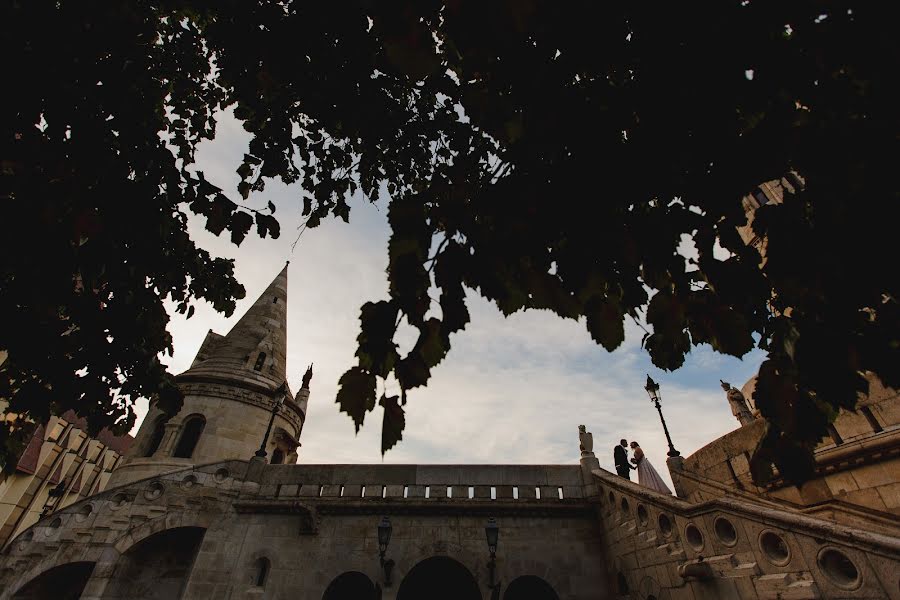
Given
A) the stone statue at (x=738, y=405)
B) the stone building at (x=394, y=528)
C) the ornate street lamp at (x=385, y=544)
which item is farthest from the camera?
the stone statue at (x=738, y=405)

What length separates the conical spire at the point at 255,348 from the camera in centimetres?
1905

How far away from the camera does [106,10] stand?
245 centimetres

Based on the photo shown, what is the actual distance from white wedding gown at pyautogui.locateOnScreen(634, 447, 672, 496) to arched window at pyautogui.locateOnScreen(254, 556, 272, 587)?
10.8m

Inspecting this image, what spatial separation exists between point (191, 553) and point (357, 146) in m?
13.2

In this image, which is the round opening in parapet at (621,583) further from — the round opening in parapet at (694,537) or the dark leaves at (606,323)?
the dark leaves at (606,323)

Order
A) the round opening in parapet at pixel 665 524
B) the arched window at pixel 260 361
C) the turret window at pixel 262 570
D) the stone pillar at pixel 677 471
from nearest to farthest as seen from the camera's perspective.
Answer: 1. the round opening in parapet at pixel 665 524
2. the stone pillar at pixel 677 471
3. the turret window at pixel 262 570
4. the arched window at pixel 260 361

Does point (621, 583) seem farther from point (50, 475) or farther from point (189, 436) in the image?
point (50, 475)

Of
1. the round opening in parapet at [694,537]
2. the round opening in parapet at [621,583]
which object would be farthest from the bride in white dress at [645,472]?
the round opening in parapet at [694,537]

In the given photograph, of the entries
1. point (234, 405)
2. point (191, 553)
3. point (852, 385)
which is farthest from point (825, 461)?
point (234, 405)

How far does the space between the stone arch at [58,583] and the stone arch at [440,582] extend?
8.71m

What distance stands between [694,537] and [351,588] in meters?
9.03

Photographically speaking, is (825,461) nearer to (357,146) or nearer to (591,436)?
(591,436)

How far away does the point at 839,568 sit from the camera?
15.6ft

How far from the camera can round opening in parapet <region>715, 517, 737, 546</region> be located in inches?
241
